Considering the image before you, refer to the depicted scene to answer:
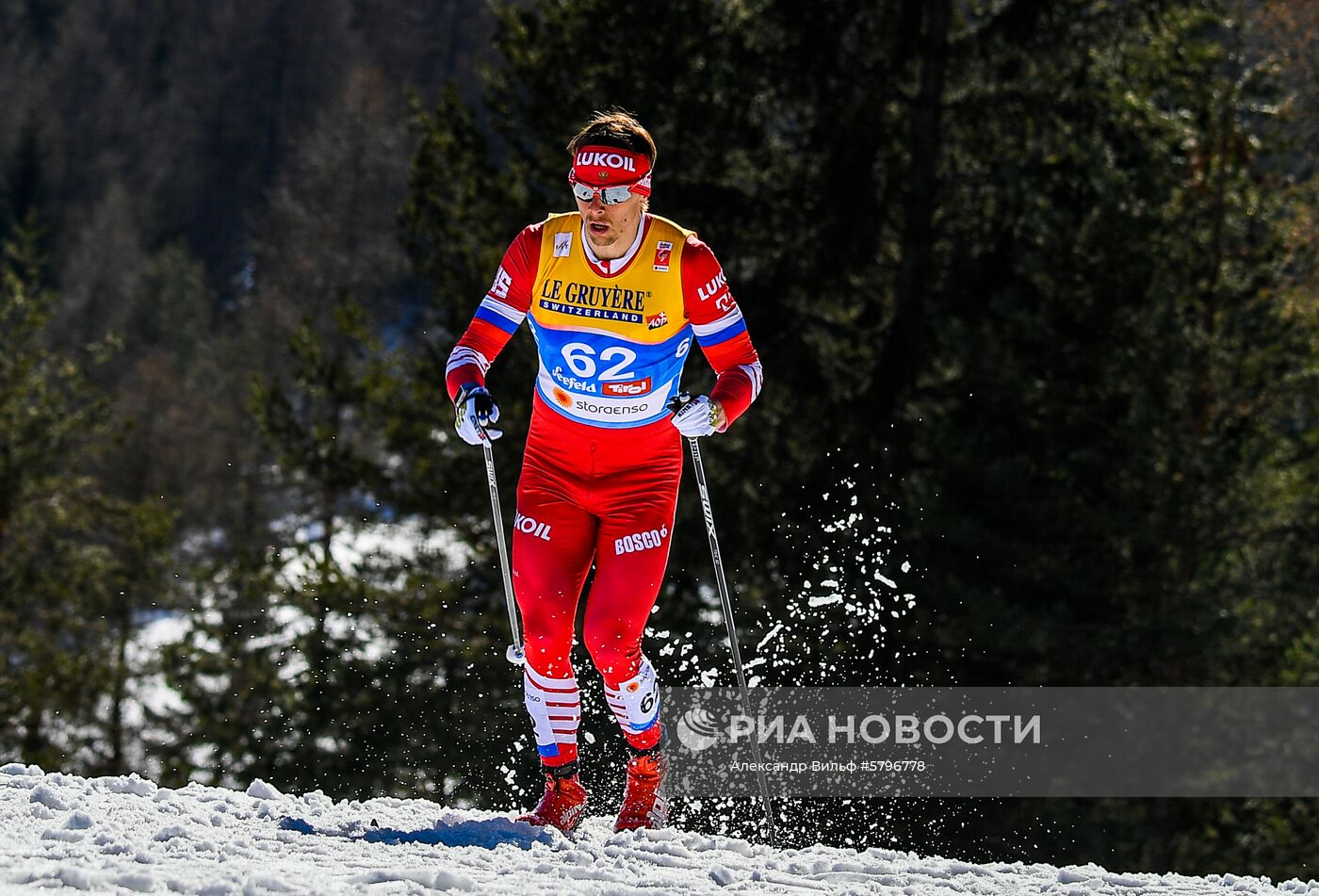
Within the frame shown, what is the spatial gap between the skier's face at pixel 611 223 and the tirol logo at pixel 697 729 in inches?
187

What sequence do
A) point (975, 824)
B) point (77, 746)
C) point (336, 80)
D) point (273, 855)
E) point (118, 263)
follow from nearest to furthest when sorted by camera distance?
point (273, 855) → point (975, 824) → point (77, 746) → point (118, 263) → point (336, 80)

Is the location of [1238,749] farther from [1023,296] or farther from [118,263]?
[118,263]

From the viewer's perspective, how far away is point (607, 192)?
5.67m

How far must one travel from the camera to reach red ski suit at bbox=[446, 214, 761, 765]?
5805 mm

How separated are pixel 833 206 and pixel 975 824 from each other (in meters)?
6.88

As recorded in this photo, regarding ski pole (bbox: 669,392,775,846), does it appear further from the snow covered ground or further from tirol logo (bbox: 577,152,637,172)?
tirol logo (bbox: 577,152,637,172)

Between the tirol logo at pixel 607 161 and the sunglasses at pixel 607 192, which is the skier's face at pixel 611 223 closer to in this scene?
the sunglasses at pixel 607 192

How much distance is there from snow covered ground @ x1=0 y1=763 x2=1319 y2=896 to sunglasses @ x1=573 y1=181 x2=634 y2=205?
2.45 metres

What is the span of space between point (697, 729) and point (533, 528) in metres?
4.39

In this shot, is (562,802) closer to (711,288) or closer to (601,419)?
(601,419)

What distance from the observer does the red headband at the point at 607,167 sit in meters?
5.67

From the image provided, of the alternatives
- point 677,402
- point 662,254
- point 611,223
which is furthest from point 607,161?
point 677,402

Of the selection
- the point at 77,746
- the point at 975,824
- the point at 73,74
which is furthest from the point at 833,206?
the point at 73,74

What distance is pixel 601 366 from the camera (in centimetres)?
584
